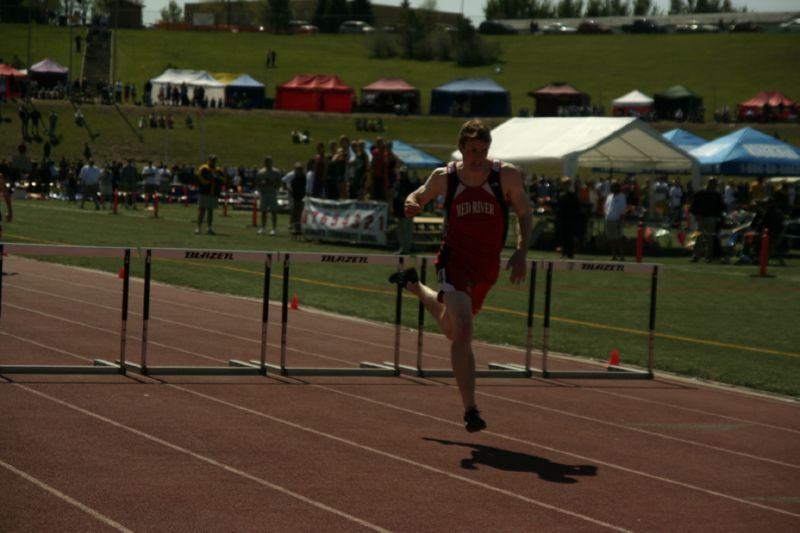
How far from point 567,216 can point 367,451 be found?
2141 cm

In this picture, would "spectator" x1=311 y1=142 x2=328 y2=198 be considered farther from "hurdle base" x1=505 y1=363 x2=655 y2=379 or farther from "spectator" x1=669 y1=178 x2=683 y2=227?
"hurdle base" x1=505 y1=363 x2=655 y2=379

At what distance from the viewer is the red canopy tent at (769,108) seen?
263 ft

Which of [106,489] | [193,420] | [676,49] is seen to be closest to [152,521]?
[106,489]

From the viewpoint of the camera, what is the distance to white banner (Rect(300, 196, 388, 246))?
30047 millimetres

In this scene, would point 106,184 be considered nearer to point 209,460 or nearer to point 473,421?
point 473,421

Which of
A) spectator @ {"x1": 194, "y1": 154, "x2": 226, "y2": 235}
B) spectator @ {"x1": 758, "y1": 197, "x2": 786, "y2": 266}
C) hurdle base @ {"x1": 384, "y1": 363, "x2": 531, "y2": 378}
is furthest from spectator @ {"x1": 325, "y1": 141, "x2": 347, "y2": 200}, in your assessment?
hurdle base @ {"x1": 384, "y1": 363, "x2": 531, "y2": 378}

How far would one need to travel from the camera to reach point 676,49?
114 meters

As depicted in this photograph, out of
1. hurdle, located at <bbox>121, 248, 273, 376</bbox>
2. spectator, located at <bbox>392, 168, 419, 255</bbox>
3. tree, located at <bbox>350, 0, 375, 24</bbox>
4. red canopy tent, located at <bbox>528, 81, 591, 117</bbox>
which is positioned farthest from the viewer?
tree, located at <bbox>350, 0, 375, 24</bbox>

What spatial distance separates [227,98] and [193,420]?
76496mm

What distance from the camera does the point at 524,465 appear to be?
8.25m

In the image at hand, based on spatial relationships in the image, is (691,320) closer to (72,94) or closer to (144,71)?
(72,94)

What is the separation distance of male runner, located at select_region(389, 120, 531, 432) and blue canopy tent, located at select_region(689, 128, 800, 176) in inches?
1187

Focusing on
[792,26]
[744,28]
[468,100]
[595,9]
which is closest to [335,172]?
[468,100]

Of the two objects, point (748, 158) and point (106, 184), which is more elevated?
point (748, 158)
